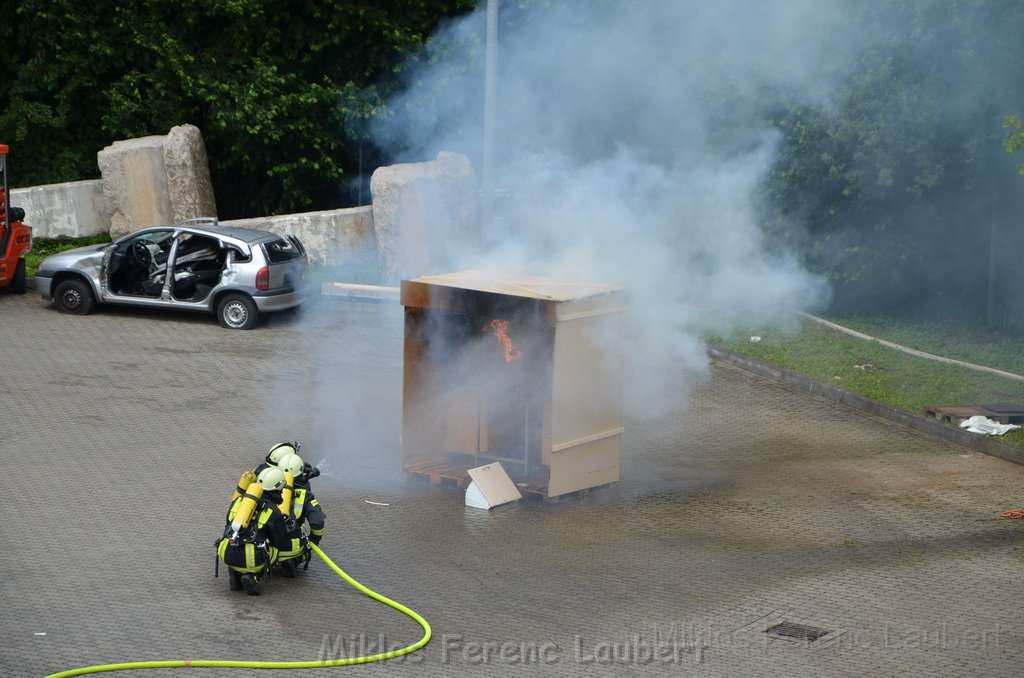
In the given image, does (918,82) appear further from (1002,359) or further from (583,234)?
(583,234)

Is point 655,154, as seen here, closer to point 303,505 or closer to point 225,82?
point 303,505

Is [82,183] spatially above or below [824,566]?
above

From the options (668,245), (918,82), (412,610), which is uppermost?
(918,82)

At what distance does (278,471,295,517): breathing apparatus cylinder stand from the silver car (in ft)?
25.8

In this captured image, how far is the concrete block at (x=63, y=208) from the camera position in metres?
20.7

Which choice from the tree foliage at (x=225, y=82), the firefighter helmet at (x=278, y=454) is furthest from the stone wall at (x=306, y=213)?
the firefighter helmet at (x=278, y=454)

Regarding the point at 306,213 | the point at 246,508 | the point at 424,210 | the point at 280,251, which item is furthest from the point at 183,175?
the point at 246,508

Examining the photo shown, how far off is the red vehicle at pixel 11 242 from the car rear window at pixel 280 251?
161 inches

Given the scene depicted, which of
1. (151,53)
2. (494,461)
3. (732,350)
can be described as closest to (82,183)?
(151,53)

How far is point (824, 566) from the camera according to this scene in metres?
8.52

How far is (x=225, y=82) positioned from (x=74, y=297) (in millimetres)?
6892

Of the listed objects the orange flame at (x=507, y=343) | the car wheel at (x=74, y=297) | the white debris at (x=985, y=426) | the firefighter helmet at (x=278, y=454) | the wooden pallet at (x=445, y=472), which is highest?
the orange flame at (x=507, y=343)

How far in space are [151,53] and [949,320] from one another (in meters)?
15.3

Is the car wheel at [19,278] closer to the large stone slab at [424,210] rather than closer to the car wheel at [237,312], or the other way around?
the car wheel at [237,312]
